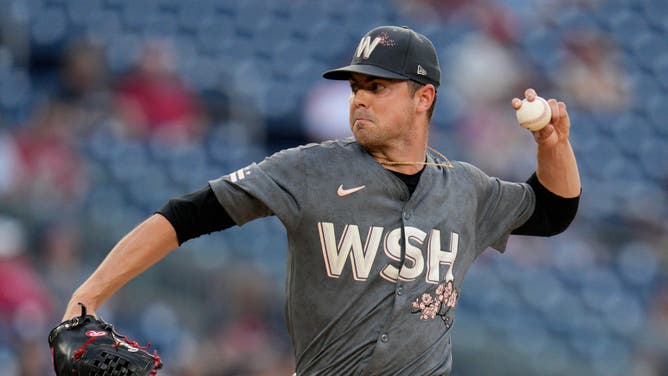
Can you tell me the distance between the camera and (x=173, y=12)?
32.3 ft

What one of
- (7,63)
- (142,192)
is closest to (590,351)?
(142,192)

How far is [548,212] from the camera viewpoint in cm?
400

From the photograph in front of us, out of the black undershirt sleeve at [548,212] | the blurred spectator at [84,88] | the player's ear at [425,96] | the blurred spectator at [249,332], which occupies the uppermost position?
the player's ear at [425,96]

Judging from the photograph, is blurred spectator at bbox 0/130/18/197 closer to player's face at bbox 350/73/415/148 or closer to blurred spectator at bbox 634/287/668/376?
player's face at bbox 350/73/415/148

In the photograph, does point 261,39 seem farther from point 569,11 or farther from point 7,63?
point 569,11

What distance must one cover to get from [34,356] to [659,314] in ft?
15.4

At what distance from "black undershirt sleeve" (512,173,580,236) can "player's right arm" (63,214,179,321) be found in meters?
1.32

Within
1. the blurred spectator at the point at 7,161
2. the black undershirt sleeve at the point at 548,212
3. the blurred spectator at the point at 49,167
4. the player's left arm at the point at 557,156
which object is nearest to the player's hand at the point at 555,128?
the player's left arm at the point at 557,156

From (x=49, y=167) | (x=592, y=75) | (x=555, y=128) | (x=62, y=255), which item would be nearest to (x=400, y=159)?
(x=555, y=128)

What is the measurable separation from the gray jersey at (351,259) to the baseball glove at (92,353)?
20.1 inches

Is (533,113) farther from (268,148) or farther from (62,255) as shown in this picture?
(268,148)

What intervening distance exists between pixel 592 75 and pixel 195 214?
7679mm

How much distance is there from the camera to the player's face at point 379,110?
360 cm

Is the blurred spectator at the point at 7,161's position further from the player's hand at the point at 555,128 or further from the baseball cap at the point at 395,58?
the player's hand at the point at 555,128
